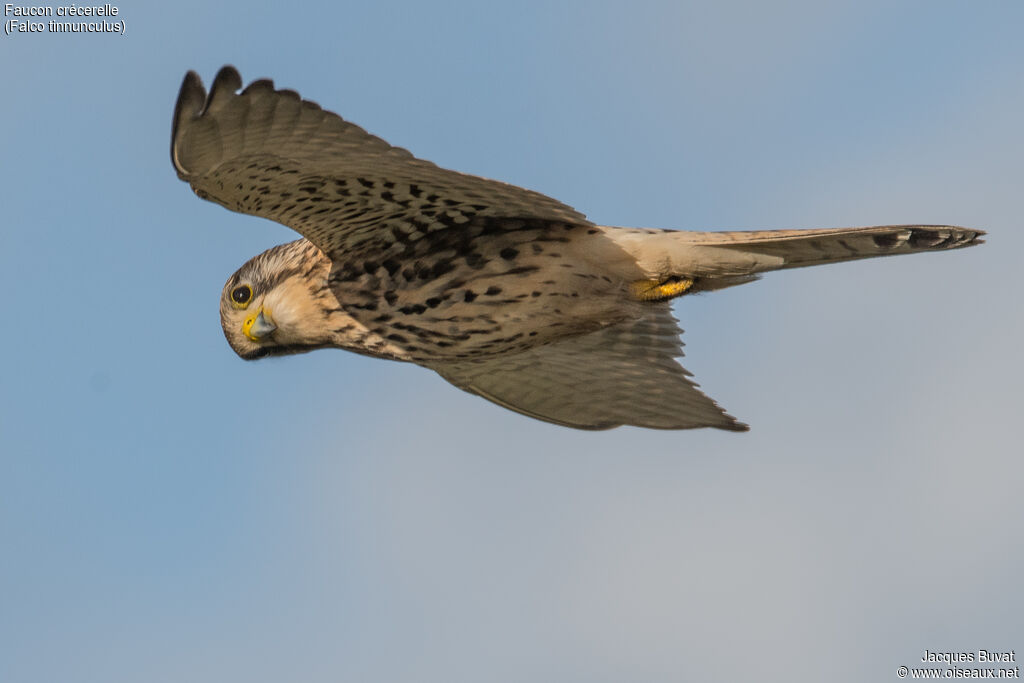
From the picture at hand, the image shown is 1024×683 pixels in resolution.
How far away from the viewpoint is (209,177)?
7379 mm

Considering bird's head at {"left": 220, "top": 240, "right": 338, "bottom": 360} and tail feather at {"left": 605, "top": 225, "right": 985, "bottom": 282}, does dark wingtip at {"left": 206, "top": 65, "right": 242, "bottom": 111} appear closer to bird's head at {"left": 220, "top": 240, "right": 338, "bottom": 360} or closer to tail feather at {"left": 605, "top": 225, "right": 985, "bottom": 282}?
bird's head at {"left": 220, "top": 240, "right": 338, "bottom": 360}

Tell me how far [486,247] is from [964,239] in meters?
2.51

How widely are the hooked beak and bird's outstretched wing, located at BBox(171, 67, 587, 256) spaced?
0.60 m

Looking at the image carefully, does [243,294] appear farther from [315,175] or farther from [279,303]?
[315,175]

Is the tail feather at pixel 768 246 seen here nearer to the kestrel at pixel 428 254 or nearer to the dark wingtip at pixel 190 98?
the kestrel at pixel 428 254

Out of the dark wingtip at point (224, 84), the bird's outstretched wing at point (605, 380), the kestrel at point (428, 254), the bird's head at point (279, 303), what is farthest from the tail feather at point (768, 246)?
the dark wingtip at point (224, 84)

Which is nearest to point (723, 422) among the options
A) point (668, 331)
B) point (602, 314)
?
point (668, 331)

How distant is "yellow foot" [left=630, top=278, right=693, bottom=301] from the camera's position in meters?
8.34

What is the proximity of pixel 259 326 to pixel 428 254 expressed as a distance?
1172mm

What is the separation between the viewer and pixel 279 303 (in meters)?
8.45

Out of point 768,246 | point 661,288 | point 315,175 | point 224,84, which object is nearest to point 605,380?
point 661,288

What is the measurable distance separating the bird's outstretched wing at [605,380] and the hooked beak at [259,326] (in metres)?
1.11

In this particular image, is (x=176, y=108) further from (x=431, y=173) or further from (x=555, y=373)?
(x=555, y=373)

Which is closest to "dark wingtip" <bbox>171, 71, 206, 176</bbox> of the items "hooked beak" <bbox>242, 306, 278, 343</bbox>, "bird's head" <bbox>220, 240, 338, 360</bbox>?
"bird's head" <bbox>220, 240, 338, 360</bbox>
